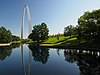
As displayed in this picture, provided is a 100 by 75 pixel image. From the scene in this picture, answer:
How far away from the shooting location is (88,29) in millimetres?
64188

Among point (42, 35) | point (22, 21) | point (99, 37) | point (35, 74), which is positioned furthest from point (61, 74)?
point (22, 21)

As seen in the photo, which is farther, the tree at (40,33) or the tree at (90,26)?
the tree at (40,33)

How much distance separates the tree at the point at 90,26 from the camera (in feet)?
204

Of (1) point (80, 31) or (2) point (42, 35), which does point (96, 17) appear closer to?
(1) point (80, 31)

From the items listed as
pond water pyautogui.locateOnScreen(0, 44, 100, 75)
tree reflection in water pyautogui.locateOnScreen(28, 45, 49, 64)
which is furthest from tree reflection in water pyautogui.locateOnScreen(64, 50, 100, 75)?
tree reflection in water pyautogui.locateOnScreen(28, 45, 49, 64)

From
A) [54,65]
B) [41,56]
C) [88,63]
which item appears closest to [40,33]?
[41,56]

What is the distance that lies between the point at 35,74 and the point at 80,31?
5014cm

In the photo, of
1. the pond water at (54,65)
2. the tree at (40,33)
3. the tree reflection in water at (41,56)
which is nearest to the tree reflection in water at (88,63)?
the pond water at (54,65)

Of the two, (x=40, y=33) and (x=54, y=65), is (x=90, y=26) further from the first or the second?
(x=40, y=33)

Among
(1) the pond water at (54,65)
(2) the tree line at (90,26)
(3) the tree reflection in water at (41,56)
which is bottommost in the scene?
(1) the pond water at (54,65)

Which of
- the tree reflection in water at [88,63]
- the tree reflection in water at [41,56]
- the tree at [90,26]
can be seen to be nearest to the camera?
the tree reflection in water at [88,63]

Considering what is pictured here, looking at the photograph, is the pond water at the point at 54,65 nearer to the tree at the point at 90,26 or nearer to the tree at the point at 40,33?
the tree at the point at 90,26

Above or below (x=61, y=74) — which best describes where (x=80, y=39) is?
above

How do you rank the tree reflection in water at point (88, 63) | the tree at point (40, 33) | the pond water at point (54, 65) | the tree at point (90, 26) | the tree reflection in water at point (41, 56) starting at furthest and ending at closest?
the tree at point (40, 33), the tree at point (90, 26), the tree reflection in water at point (41, 56), the pond water at point (54, 65), the tree reflection in water at point (88, 63)
